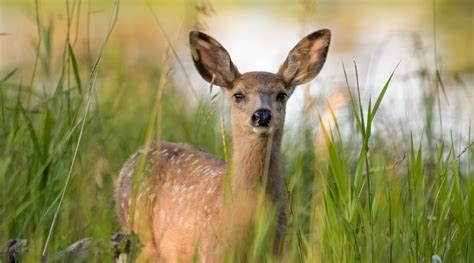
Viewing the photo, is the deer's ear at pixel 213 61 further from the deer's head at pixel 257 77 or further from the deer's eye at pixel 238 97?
the deer's eye at pixel 238 97

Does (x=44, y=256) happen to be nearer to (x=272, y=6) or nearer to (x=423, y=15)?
(x=423, y=15)

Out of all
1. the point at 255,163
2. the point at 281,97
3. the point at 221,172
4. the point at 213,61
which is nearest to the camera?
the point at 255,163

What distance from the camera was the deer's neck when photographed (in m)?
6.30

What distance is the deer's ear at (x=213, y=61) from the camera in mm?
6789

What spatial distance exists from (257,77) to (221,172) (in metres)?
0.53

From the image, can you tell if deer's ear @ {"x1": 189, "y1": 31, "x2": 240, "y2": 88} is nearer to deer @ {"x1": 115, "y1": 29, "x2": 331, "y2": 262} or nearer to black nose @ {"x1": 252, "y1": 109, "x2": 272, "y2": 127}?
deer @ {"x1": 115, "y1": 29, "x2": 331, "y2": 262}

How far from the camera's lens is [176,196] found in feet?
22.7

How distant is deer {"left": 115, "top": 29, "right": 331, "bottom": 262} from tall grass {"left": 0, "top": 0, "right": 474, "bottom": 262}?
134 millimetres

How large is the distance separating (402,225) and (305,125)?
8.85 feet

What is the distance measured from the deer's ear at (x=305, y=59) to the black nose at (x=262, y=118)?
0.46 metres

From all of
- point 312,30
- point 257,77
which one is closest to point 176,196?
point 257,77

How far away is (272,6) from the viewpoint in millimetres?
18906


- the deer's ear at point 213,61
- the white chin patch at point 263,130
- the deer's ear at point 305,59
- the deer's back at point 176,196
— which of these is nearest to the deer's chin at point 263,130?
the white chin patch at point 263,130

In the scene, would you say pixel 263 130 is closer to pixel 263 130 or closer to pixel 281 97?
pixel 263 130
